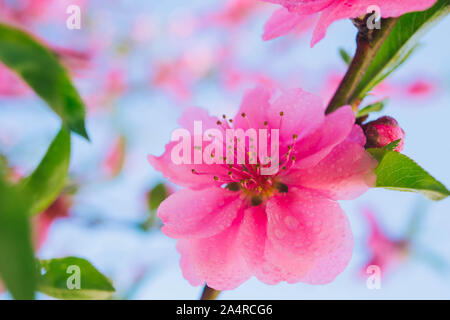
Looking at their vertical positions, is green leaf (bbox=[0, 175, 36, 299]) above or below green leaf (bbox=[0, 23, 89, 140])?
below

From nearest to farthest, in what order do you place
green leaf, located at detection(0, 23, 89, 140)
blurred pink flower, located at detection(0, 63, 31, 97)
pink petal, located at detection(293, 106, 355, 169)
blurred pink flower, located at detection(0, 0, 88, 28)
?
green leaf, located at detection(0, 23, 89, 140) → pink petal, located at detection(293, 106, 355, 169) → blurred pink flower, located at detection(0, 63, 31, 97) → blurred pink flower, located at detection(0, 0, 88, 28)

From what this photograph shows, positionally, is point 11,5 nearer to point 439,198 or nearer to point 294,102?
point 294,102

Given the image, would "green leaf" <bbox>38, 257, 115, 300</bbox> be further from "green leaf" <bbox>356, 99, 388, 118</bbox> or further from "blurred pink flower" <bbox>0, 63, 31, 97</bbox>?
"blurred pink flower" <bbox>0, 63, 31, 97</bbox>

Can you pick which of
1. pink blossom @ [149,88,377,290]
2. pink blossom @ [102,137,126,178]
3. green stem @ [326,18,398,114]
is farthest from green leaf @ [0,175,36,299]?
pink blossom @ [102,137,126,178]

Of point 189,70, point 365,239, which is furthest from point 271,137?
point 189,70

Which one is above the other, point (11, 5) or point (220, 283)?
point (11, 5)

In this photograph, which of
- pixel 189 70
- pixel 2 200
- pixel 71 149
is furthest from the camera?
pixel 189 70
